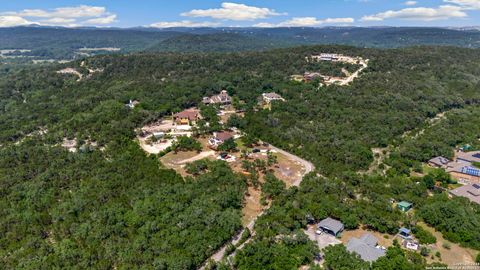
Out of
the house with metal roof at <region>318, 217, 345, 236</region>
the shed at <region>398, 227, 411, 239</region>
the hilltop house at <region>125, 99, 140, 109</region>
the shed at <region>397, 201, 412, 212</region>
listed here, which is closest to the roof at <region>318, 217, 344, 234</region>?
the house with metal roof at <region>318, 217, 345, 236</region>

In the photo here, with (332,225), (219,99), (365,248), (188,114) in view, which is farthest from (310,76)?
(365,248)

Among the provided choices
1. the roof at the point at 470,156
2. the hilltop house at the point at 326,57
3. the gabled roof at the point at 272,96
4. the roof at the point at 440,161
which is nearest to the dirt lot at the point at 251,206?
the roof at the point at 440,161

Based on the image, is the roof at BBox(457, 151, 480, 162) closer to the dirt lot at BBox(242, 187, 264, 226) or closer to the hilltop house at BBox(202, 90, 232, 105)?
the dirt lot at BBox(242, 187, 264, 226)

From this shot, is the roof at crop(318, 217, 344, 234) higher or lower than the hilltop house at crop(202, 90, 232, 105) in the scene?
lower

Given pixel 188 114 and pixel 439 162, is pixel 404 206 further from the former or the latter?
pixel 188 114

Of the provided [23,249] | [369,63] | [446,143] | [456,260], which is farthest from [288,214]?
[369,63]

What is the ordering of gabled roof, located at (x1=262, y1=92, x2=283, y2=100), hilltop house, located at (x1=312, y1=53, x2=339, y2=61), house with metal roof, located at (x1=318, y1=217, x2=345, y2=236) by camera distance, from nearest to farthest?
1. house with metal roof, located at (x1=318, y1=217, x2=345, y2=236)
2. gabled roof, located at (x1=262, y1=92, x2=283, y2=100)
3. hilltop house, located at (x1=312, y1=53, x2=339, y2=61)

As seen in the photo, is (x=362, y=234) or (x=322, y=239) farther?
(x=362, y=234)
